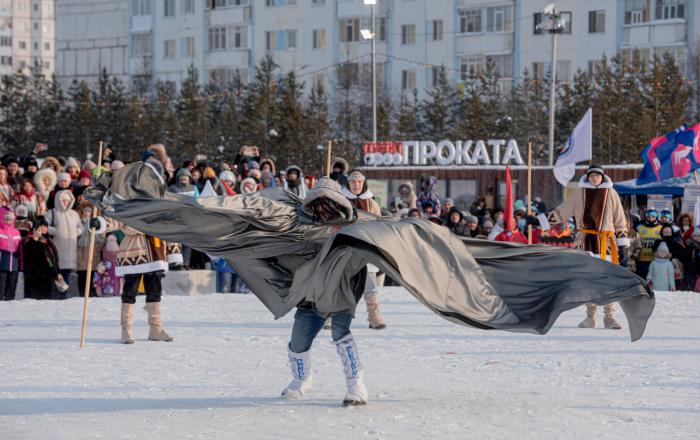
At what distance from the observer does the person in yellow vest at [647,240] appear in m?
18.0

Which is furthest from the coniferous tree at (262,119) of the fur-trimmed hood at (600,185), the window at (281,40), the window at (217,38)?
the fur-trimmed hood at (600,185)

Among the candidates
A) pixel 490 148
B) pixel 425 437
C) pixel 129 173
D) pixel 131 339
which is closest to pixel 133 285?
pixel 131 339

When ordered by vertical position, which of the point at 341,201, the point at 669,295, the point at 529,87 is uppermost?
the point at 529,87

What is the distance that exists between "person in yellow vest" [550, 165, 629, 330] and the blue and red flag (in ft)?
30.0

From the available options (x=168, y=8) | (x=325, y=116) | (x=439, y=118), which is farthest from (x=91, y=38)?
(x=439, y=118)

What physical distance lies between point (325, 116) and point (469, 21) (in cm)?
1402

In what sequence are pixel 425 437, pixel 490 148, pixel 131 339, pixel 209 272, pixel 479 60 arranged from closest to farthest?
1. pixel 425 437
2. pixel 131 339
3. pixel 209 272
4. pixel 490 148
5. pixel 479 60

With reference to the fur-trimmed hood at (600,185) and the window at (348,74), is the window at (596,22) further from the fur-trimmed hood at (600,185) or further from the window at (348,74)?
the fur-trimmed hood at (600,185)

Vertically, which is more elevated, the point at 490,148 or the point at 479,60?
the point at 479,60

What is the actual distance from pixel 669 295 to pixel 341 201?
9079 mm

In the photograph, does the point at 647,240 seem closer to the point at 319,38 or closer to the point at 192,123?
the point at 192,123

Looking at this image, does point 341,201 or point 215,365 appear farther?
→ point 215,365

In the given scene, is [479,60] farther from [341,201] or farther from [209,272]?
[341,201]

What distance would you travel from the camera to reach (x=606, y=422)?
7.27 m
